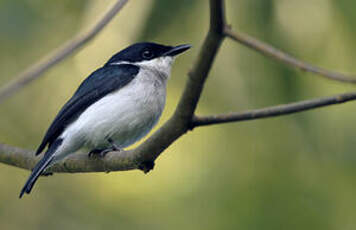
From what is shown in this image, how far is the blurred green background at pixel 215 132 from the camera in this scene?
6.14m

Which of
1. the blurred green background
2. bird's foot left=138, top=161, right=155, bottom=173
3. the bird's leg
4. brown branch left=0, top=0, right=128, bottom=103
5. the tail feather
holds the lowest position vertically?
the blurred green background

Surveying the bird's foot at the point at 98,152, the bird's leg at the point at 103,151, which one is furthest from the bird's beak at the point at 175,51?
the bird's foot at the point at 98,152

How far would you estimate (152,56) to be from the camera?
230 inches

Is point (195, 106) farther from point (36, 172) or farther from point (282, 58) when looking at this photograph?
point (36, 172)

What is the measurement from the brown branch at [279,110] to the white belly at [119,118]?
6.68ft

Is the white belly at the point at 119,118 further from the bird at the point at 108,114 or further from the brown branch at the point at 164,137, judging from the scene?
the brown branch at the point at 164,137

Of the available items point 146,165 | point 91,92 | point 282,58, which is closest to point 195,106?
point 282,58

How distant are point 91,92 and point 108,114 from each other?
429 mm

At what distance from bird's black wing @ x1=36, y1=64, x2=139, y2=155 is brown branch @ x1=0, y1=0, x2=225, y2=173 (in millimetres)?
302

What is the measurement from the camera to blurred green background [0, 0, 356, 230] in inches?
242

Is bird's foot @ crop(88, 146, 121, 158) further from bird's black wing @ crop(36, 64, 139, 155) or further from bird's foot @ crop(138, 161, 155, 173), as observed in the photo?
bird's foot @ crop(138, 161, 155, 173)

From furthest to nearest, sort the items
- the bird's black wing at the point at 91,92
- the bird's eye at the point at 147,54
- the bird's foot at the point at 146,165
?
the bird's eye at the point at 147,54 < the bird's black wing at the point at 91,92 < the bird's foot at the point at 146,165

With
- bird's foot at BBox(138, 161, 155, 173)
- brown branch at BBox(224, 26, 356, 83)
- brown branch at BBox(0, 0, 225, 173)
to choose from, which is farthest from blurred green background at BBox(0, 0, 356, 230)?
brown branch at BBox(224, 26, 356, 83)

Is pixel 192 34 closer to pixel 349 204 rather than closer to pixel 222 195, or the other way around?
pixel 222 195
